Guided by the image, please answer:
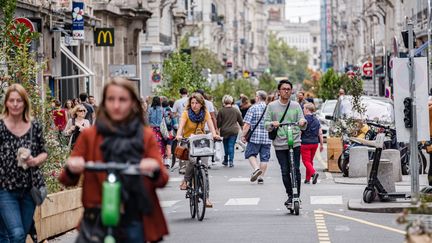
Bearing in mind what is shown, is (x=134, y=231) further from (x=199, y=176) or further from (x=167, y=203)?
(x=167, y=203)

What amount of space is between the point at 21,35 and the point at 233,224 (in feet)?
16.8

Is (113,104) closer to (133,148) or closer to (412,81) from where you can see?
(133,148)

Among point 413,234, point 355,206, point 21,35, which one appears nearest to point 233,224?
point 355,206

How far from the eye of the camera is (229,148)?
111ft

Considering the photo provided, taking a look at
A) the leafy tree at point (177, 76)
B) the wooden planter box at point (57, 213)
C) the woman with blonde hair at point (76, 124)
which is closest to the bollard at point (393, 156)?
the woman with blonde hair at point (76, 124)

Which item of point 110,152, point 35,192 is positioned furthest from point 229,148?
point 110,152

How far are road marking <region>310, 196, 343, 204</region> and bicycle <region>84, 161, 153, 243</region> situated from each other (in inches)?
516

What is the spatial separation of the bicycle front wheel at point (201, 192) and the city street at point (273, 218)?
0.13 metres

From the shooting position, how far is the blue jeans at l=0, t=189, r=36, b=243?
475 inches

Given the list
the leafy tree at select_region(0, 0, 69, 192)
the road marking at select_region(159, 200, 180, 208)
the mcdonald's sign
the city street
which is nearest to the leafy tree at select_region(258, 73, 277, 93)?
the mcdonald's sign

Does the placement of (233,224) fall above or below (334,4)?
below

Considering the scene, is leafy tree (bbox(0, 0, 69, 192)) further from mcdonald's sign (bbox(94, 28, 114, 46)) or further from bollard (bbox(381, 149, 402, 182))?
mcdonald's sign (bbox(94, 28, 114, 46))

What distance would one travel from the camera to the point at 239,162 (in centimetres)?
3631

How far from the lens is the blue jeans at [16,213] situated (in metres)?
12.1
